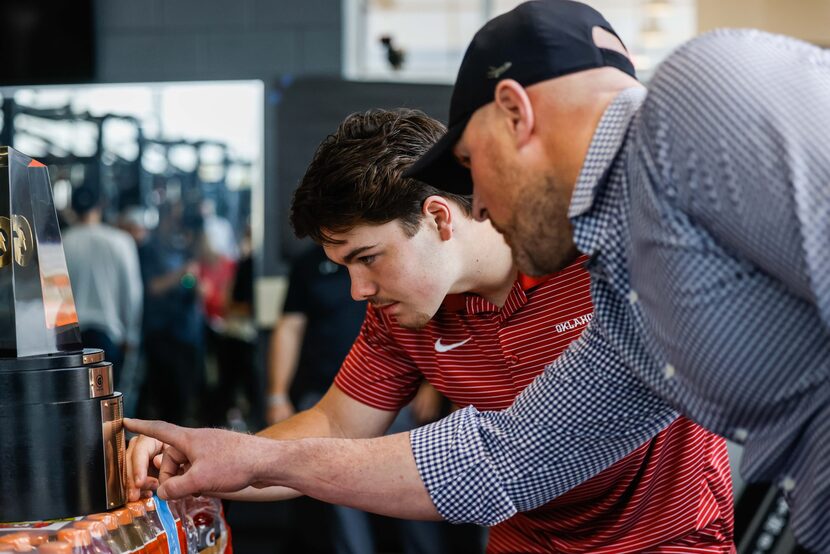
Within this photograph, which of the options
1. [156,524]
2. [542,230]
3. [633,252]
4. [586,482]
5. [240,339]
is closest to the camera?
[633,252]

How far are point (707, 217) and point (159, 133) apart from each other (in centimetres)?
429

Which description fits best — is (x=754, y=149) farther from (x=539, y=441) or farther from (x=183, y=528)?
(x=183, y=528)

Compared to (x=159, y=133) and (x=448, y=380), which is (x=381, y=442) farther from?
(x=159, y=133)

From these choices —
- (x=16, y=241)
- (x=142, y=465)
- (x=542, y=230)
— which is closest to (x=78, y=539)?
(x=142, y=465)

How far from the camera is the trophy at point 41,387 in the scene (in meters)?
1.16

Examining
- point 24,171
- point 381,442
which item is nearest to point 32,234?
point 24,171

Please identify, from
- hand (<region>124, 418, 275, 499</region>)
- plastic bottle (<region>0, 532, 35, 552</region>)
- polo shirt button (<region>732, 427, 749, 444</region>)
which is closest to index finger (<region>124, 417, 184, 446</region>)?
hand (<region>124, 418, 275, 499</region>)

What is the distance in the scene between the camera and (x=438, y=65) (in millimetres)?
4797

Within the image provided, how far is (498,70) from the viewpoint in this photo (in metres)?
1.13

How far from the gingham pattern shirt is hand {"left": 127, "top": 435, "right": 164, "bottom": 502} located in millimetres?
629

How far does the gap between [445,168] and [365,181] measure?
0.30 meters

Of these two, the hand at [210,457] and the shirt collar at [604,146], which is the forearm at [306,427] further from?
the shirt collar at [604,146]

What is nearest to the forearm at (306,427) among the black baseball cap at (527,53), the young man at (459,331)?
the young man at (459,331)

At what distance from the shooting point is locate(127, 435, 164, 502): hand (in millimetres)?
1321
